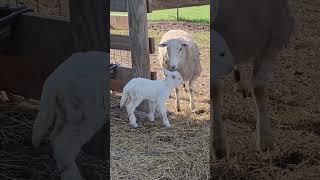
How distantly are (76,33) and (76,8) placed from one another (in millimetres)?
107

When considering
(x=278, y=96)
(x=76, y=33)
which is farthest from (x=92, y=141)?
(x=278, y=96)

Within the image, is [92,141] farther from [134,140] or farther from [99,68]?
[134,140]

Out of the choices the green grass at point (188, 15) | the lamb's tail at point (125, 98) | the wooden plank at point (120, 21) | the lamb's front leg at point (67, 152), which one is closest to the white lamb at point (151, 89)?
the lamb's tail at point (125, 98)

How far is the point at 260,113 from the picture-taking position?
2.26m

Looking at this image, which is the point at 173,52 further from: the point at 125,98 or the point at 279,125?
the point at 279,125

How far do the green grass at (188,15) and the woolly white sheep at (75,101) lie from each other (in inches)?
227

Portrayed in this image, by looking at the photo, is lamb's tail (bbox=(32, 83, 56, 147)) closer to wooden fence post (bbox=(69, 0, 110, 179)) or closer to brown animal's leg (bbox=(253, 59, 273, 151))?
wooden fence post (bbox=(69, 0, 110, 179))

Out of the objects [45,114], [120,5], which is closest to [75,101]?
[45,114]

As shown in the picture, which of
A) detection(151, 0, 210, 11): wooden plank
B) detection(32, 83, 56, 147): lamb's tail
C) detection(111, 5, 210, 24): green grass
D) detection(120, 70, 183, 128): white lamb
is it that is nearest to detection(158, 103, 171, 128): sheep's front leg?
detection(120, 70, 183, 128): white lamb

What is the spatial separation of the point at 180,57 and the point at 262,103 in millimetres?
1902

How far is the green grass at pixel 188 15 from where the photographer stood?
7797 millimetres

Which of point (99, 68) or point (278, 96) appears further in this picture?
point (278, 96)

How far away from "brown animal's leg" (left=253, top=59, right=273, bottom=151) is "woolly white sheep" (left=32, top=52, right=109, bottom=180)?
74 cm

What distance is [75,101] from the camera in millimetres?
2023
